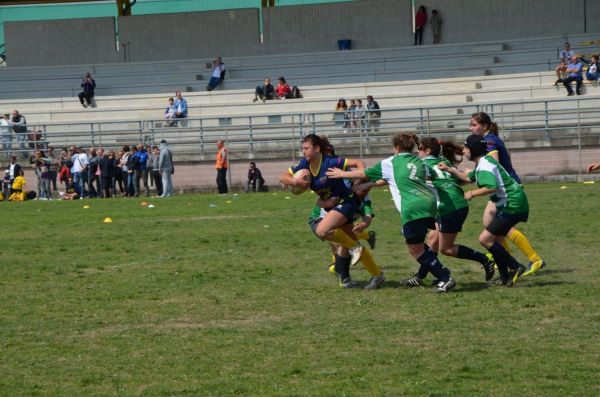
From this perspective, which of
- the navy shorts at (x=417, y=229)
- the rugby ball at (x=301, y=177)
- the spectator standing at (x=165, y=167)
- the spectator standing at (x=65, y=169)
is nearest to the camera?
the navy shorts at (x=417, y=229)

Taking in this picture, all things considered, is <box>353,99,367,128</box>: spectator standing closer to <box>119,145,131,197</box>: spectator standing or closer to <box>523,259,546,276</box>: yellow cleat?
<box>119,145,131,197</box>: spectator standing

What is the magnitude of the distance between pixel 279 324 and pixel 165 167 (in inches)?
873

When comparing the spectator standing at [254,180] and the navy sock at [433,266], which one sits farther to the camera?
the spectator standing at [254,180]

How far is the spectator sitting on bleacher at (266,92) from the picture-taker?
121ft

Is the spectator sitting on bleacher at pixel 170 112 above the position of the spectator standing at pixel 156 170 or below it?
above

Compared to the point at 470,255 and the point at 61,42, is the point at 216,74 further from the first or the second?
the point at 470,255

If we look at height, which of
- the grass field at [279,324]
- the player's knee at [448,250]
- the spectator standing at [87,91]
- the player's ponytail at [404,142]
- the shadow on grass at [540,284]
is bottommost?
the shadow on grass at [540,284]

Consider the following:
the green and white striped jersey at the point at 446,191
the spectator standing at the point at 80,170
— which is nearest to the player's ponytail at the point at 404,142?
the green and white striped jersey at the point at 446,191

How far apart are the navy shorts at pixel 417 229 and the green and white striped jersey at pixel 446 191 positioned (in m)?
0.38

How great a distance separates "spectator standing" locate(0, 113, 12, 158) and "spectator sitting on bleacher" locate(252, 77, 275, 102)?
27.9 ft

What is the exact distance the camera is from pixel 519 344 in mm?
7602

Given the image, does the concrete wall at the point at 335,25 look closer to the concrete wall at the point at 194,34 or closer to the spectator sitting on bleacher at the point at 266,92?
the concrete wall at the point at 194,34

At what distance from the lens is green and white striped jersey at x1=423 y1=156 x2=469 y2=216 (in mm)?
10531

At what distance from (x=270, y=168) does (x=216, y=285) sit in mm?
20627
